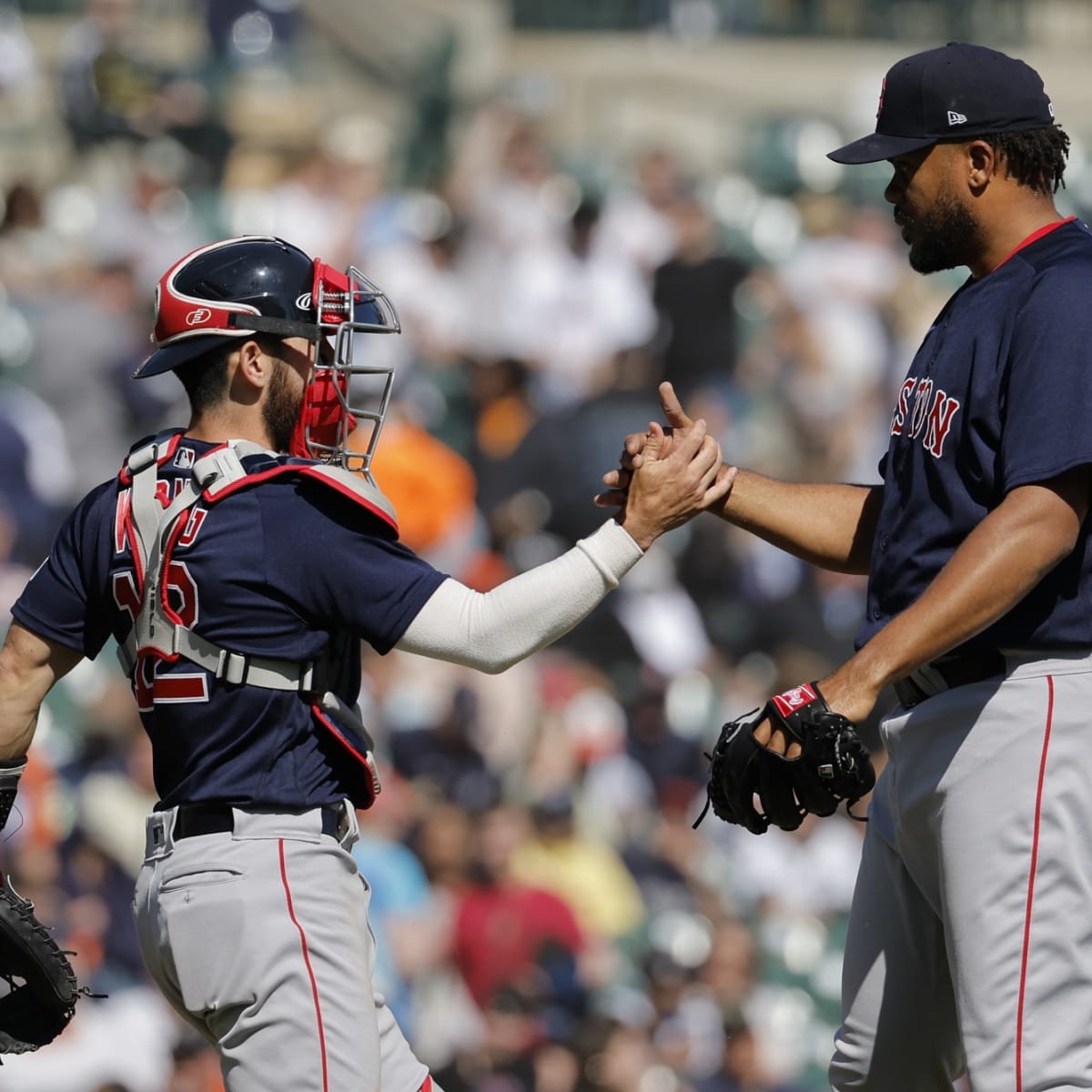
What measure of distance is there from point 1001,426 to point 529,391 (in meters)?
6.49

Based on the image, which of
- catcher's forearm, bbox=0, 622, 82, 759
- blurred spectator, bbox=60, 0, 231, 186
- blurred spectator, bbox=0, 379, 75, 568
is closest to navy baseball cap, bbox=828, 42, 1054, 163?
catcher's forearm, bbox=0, 622, 82, 759

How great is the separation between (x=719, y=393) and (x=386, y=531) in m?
6.67

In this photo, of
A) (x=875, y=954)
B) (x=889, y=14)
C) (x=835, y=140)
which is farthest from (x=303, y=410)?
(x=889, y=14)

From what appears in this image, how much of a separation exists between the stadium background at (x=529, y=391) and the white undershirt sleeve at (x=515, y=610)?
3798mm

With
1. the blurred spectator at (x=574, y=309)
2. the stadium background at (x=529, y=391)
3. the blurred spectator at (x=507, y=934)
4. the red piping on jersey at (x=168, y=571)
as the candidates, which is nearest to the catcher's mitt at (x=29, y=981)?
the red piping on jersey at (x=168, y=571)

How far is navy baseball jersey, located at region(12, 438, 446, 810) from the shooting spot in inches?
124

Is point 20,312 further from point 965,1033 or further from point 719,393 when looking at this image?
point 965,1033

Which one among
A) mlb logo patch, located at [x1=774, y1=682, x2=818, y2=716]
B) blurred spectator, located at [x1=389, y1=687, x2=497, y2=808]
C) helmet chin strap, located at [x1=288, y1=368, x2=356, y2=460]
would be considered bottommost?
blurred spectator, located at [x1=389, y1=687, x2=497, y2=808]

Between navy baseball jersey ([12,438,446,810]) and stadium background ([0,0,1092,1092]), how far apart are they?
3609 millimetres

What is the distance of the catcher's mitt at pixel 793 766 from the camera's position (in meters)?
3.06

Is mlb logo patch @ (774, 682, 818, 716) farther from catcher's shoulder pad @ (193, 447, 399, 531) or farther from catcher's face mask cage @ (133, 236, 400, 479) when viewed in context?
catcher's face mask cage @ (133, 236, 400, 479)

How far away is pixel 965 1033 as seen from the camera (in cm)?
307

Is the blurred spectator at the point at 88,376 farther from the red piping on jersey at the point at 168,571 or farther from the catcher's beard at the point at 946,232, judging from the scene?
the catcher's beard at the point at 946,232

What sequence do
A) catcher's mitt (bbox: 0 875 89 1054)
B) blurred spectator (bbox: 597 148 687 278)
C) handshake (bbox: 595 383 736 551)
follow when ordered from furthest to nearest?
blurred spectator (bbox: 597 148 687 278) → handshake (bbox: 595 383 736 551) → catcher's mitt (bbox: 0 875 89 1054)
